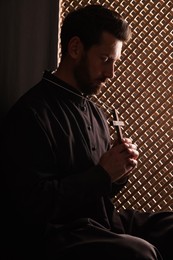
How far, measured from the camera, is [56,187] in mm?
1129

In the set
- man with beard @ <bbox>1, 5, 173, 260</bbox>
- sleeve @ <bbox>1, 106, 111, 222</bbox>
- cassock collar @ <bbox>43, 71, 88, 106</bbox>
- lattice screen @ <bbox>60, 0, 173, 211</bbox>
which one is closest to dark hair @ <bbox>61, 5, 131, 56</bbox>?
man with beard @ <bbox>1, 5, 173, 260</bbox>

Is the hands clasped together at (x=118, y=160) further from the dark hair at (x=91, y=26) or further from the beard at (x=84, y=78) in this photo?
the dark hair at (x=91, y=26)

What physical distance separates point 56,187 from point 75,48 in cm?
46

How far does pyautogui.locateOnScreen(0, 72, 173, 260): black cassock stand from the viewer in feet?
3.62

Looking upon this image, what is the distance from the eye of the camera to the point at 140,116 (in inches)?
78.7

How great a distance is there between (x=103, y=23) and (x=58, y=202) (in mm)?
582

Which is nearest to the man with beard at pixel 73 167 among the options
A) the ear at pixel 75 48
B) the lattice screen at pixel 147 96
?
the ear at pixel 75 48

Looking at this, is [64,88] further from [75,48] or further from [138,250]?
[138,250]

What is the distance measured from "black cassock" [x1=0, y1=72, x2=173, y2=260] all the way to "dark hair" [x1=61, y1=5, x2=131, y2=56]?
16 centimetres

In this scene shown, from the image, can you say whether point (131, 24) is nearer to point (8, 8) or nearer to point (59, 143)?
point (8, 8)

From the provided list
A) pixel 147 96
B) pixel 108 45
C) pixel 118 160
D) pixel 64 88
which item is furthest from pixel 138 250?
pixel 147 96

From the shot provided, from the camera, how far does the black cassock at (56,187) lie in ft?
3.62

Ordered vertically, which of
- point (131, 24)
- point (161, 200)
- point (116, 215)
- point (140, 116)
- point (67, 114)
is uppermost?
point (131, 24)

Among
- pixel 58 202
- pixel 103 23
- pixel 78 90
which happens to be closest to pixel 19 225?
pixel 58 202
